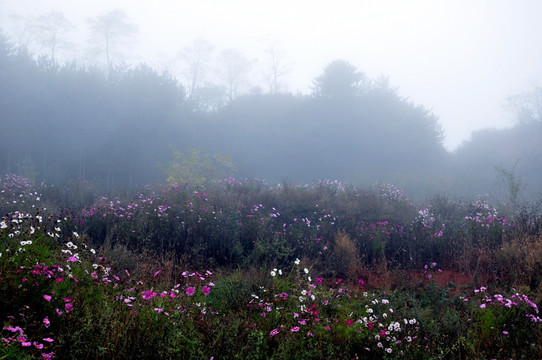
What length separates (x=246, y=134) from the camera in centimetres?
2855

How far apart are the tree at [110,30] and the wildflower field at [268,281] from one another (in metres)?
29.5

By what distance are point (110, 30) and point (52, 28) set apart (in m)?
5.80

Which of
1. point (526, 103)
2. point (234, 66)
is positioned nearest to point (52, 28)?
point (234, 66)

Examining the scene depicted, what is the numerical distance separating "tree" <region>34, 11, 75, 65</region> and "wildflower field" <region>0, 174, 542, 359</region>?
3058 cm

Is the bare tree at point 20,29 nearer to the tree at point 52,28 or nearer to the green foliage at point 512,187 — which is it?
the tree at point 52,28

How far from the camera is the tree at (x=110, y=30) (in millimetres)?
34938

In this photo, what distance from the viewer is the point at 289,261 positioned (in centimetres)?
705

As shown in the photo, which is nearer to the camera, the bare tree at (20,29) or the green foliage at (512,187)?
the green foliage at (512,187)

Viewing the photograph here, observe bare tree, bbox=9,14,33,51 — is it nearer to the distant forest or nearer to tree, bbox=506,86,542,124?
the distant forest

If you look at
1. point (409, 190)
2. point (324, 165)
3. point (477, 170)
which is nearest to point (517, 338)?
point (409, 190)

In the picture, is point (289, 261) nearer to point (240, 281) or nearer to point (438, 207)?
point (240, 281)

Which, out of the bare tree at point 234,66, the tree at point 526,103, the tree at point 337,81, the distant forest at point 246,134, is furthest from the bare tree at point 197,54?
the tree at point 526,103

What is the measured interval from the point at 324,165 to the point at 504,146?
53.7 ft

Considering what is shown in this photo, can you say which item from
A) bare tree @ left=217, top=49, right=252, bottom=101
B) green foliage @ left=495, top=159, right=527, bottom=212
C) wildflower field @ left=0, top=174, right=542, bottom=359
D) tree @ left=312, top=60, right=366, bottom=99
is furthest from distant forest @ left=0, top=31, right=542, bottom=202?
wildflower field @ left=0, top=174, right=542, bottom=359
